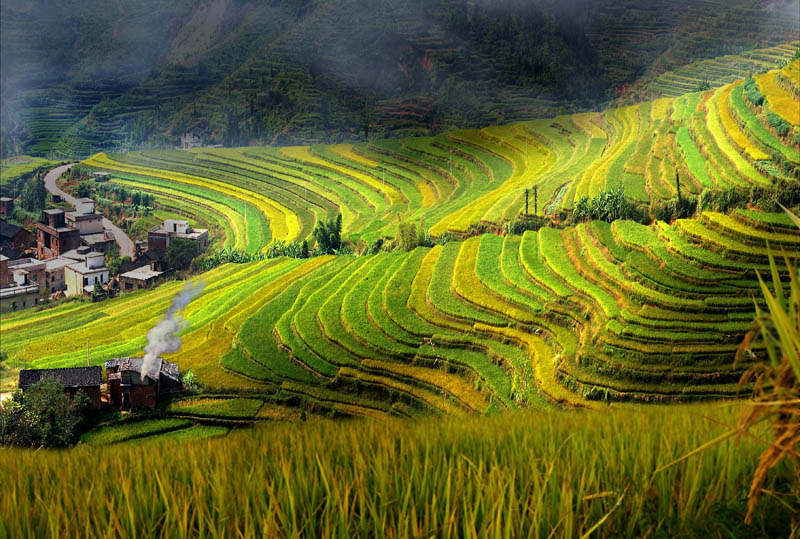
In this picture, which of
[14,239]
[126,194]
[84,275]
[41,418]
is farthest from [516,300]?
[14,239]

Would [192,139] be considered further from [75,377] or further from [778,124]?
[778,124]

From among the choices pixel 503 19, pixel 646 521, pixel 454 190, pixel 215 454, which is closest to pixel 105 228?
pixel 454 190

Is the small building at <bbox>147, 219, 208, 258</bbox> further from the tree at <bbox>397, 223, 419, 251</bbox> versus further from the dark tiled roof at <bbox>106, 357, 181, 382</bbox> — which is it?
the dark tiled roof at <bbox>106, 357, 181, 382</bbox>

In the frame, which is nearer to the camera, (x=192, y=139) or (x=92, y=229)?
(x=92, y=229)

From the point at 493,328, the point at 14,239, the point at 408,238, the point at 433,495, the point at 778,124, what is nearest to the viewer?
the point at 433,495

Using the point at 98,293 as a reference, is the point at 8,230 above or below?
above

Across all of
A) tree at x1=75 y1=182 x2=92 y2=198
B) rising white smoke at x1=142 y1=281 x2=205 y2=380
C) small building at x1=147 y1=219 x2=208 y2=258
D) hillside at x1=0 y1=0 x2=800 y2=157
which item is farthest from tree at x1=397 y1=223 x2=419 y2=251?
tree at x1=75 y1=182 x2=92 y2=198

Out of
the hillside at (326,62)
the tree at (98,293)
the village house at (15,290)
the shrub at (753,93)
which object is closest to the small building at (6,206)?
the hillside at (326,62)
